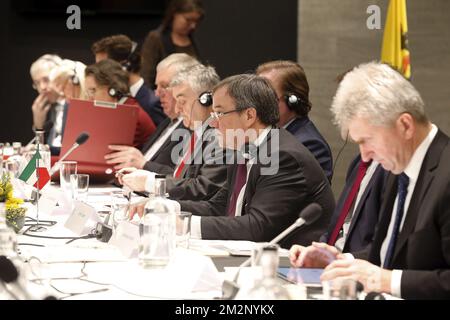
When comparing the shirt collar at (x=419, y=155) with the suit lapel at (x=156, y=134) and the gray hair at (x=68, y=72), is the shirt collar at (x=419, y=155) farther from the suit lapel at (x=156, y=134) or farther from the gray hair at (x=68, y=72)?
the gray hair at (x=68, y=72)

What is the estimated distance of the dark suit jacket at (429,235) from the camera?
2.21 meters

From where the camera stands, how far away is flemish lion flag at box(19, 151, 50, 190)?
149 inches

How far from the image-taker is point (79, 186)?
3.82m

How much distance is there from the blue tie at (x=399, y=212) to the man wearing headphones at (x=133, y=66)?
3746mm

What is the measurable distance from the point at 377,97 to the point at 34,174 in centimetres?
216

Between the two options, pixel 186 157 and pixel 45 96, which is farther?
pixel 45 96

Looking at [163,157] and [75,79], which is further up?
[75,79]

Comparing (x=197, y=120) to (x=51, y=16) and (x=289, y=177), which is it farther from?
(x=51, y=16)

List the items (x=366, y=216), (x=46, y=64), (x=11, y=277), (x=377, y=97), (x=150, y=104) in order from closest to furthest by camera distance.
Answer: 1. (x=11, y=277)
2. (x=377, y=97)
3. (x=366, y=216)
4. (x=150, y=104)
5. (x=46, y=64)

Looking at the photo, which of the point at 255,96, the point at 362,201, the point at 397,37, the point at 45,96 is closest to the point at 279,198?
the point at 362,201

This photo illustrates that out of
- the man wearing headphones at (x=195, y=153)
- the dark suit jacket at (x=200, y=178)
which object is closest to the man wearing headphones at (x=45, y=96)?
the man wearing headphones at (x=195, y=153)

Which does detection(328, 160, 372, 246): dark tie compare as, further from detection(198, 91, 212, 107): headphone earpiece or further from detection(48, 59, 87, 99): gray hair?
detection(48, 59, 87, 99): gray hair

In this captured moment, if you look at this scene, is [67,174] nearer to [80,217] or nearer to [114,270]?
[80,217]

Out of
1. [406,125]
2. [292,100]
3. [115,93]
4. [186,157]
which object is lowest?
[186,157]
